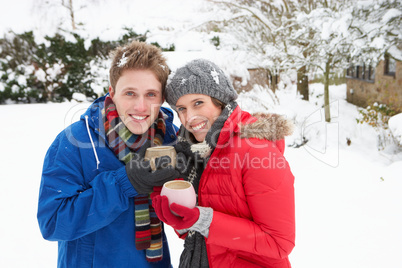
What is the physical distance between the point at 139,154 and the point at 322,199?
11.8 ft

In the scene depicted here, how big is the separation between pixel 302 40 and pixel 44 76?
9.06m

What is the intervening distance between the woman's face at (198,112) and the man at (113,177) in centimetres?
18

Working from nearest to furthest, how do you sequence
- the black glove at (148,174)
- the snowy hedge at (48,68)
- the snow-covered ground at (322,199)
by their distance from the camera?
the black glove at (148,174) < the snow-covered ground at (322,199) < the snowy hedge at (48,68)

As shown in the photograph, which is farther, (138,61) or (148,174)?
(138,61)

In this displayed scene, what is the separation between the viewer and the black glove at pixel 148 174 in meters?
1.39

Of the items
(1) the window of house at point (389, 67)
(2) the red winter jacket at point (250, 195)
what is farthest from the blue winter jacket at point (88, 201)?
(1) the window of house at point (389, 67)

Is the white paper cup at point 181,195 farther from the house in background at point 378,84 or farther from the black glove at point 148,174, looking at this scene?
the house in background at point 378,84

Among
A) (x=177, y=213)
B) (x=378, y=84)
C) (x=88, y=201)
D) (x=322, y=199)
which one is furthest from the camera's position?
(x=378, y=84)

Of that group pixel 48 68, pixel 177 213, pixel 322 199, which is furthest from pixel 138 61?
pixel 48 68

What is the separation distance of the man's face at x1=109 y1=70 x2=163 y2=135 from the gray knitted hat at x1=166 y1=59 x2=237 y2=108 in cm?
10

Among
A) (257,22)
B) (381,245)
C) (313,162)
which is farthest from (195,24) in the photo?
(381,245)

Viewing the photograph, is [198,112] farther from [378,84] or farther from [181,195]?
[378,84]

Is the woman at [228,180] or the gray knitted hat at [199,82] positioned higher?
the gray knitted hat at [199,82]

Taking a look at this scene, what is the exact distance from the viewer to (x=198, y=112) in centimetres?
165
